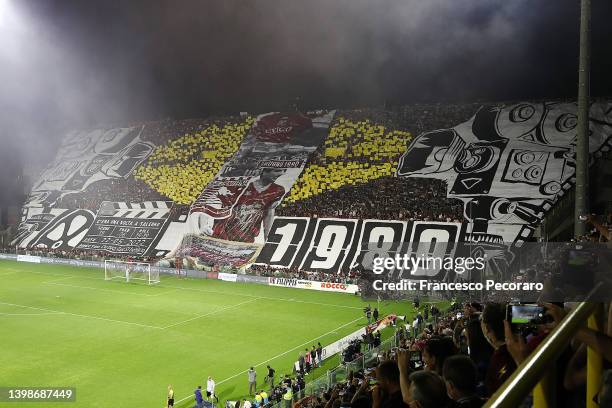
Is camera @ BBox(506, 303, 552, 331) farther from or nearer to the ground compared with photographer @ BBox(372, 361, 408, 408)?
farther from the ground

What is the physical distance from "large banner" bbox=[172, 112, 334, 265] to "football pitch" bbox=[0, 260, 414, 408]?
4.96 meters

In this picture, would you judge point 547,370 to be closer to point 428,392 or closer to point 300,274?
point 428,392

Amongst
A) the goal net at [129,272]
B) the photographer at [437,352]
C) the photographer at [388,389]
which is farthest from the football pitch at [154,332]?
the photographer at [437,352]

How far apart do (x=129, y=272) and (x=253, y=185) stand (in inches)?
484

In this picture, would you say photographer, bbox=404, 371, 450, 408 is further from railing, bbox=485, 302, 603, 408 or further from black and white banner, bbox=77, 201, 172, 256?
black and white banner, bbox=77, 201, 172, 256

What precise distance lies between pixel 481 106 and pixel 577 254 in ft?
143

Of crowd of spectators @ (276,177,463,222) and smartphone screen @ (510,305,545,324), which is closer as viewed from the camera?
smartphone screen @ (510,305,545,324)

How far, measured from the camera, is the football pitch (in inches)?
843

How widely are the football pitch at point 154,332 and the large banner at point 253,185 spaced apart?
16.3ft

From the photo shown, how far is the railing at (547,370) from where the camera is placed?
169cm

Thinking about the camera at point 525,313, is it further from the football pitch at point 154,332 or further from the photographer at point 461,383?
the football pitch at point 154,332

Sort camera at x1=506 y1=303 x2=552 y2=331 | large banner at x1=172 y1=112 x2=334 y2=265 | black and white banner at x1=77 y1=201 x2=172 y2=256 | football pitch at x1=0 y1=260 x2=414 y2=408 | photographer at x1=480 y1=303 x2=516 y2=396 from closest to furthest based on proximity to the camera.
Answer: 1. photographer at x1=480 y1=303 x2=516 y2=396
2. camera at x1=506 y1=303 x2=552 y2=331
3. football pitch at x1=0 y1=260 x2=414 y2=408
4. large banner at x1=172 y1=112 x2=334 y2=265
5. black and white banner at x1=77 y1=201 x2=172 y2=256

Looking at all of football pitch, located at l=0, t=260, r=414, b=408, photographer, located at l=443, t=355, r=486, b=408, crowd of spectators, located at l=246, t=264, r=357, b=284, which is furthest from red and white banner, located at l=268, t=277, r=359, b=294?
photographer, located at l=443, t=355, r=486, b=408

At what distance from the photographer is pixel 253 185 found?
48094 millimetres
